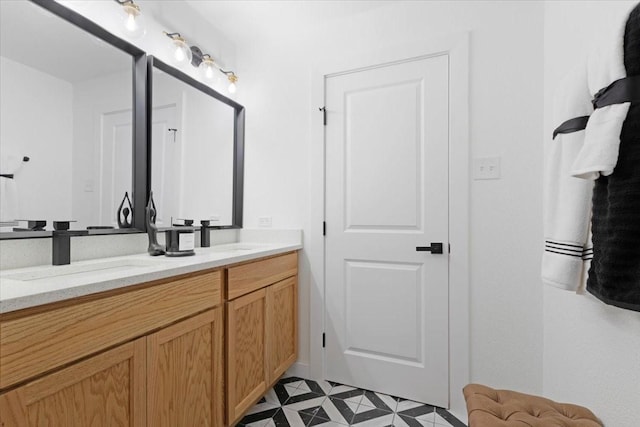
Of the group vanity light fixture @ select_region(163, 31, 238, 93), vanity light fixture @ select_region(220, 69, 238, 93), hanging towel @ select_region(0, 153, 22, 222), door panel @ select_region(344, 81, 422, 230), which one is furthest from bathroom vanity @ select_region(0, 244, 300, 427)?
vanity light fixture @ select_region(220, 69, 238, 93)

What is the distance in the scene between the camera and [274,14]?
82.2 inches

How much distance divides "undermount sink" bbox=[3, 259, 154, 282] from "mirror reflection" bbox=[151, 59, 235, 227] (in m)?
0.44

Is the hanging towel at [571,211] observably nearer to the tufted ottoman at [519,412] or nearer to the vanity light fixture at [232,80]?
the tufted ottoman at [519,412]

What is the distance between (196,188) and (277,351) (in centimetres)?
115

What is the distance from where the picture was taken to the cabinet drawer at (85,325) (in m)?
0.73

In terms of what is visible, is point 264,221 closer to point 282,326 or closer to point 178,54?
point 282,326

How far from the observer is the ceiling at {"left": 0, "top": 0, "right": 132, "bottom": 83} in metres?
1.21

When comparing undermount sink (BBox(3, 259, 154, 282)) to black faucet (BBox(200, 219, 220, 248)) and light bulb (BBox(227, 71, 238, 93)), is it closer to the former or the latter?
black faucet (BBox(200, 219, 220, 248))

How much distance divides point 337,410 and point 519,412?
1016 mm

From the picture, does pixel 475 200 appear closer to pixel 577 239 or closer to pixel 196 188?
pixel 577 239

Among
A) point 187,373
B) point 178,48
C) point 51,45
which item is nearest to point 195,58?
point 178,48

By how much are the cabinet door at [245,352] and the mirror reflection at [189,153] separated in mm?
727

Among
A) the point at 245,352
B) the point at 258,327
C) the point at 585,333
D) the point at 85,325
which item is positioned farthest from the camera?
the point at 258,327

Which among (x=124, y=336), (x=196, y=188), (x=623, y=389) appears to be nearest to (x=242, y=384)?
(x=124, y=336)
